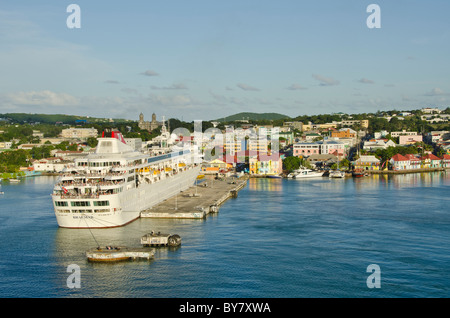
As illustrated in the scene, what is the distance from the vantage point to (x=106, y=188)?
791 inches

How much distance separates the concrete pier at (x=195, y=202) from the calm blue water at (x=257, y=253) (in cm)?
72

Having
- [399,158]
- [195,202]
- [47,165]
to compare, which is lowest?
[195,202]

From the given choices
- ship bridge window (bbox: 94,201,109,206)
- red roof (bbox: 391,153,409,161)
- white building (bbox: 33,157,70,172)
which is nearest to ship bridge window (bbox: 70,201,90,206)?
ship bridge window (bbox: 94,201,109,206)

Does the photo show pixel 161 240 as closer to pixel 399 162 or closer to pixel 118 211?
pixel 118 211

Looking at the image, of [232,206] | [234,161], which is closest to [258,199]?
[232,206]

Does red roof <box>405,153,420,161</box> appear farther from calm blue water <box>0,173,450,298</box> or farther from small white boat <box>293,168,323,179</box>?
calm blue water <box>0,173,450,298</box>

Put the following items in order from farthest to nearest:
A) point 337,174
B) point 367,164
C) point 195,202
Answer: point 367,164 → point 337,174 → point 195,202

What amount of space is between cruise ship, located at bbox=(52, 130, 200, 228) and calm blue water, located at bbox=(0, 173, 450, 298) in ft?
1.92

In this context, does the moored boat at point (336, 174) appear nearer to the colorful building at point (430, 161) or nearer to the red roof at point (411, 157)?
the red roof at point (411, 157)

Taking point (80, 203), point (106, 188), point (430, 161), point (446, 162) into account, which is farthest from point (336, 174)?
point (80, 203)

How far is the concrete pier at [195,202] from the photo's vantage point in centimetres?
2288

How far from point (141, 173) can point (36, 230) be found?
6805 millimetres

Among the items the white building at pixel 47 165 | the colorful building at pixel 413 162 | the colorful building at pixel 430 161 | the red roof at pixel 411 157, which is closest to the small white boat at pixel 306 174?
the colorful building at pixel 413 162

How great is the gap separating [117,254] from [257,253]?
4.57 metres
